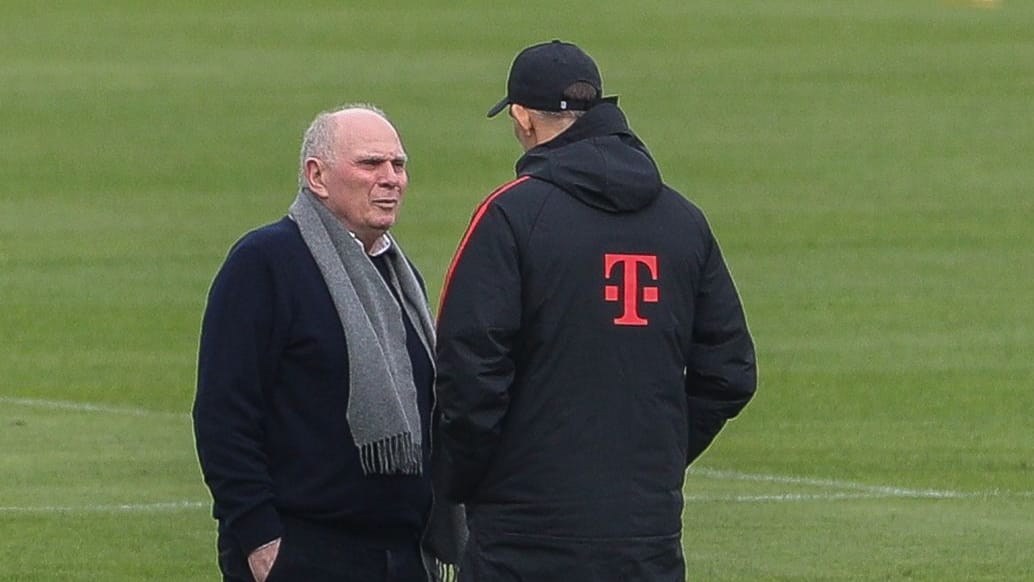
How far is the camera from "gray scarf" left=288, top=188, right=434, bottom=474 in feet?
20.6

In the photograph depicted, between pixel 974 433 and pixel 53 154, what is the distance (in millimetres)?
14642

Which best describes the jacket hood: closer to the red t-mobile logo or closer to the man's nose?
the red t-mobile logo

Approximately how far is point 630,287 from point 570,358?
22cm

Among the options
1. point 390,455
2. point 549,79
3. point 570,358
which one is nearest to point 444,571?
point 390,455

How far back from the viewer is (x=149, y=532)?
10953 millimetres

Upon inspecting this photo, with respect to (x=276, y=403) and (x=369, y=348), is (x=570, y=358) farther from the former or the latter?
(x=276, y=403)

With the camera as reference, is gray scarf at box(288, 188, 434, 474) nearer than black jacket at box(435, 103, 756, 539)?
No

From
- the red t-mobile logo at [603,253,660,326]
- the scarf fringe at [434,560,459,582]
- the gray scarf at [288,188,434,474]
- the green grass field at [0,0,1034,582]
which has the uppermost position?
the red t-mobile logo at [603,253,660,326]

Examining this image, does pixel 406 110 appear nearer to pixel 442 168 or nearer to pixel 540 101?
pixel 442 168

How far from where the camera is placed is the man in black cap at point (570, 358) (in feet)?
19.5

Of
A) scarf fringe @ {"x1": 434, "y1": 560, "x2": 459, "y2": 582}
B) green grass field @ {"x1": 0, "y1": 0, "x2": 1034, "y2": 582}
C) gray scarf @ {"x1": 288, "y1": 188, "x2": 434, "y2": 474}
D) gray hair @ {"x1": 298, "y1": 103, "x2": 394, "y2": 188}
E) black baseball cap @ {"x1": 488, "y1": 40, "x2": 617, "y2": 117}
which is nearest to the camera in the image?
black baseball cap @ {"x1": 488, "y1": 40, "x2": 617, "y2": 117}

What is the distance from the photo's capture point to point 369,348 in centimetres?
630

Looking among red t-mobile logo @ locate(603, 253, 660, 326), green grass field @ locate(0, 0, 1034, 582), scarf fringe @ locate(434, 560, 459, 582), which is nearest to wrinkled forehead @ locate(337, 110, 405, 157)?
red t-mobile logo @ locate(603, 253, 660, 326)

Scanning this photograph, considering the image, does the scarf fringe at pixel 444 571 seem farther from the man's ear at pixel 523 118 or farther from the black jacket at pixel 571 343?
the man's ear at pixel 523 118
